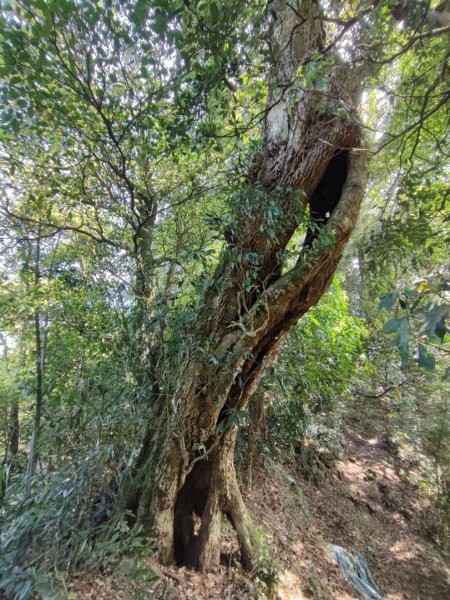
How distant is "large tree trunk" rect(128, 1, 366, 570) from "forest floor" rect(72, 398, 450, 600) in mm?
200

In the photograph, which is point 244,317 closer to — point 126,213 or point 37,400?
point 126,213

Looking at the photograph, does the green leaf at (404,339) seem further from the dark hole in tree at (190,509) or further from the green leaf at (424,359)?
the dark hole in tree at (190,509)

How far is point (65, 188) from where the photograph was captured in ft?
10.1

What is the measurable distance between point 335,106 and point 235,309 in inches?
75.6

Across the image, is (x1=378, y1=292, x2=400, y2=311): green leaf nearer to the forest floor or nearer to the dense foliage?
the dense foliage

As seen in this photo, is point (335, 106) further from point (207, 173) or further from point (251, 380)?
point (251, 380)

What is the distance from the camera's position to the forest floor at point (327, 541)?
2.42 metres

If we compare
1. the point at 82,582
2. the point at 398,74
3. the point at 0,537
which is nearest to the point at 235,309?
the point at 82,582

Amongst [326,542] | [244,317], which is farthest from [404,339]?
[326,542]

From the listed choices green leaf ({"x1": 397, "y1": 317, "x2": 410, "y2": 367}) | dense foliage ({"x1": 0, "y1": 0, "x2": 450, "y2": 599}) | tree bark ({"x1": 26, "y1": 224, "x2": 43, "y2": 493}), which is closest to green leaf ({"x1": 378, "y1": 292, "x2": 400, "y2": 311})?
dense foliage ({"x1": 0, "y1": 0, "x2": 450, "y2": 599})

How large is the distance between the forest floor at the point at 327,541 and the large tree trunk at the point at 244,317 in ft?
0.66

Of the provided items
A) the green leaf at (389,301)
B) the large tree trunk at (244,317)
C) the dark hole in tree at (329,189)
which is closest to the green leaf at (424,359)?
the green leaf at (389,301)

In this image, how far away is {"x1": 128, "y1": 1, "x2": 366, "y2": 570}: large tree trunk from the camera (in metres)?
2.37

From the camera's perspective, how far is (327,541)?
156 inches
